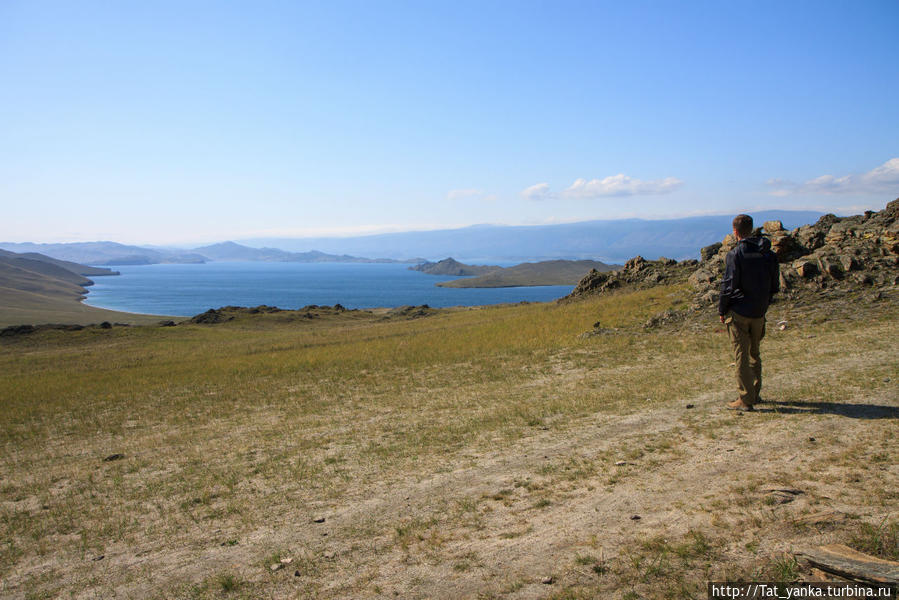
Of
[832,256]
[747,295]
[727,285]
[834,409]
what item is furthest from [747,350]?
[832,256]

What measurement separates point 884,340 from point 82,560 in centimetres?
1766

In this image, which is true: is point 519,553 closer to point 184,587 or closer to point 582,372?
point 184,587

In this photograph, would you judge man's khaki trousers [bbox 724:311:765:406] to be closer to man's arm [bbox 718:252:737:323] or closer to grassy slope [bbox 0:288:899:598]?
man's arm [bbox 718:252:737:323]

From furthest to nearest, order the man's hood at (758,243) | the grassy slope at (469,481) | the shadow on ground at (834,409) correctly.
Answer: the man's hood at (758,243) → the shadow on ground at (834,409) → the grassy slope at (469,481)

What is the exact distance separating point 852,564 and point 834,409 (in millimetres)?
5403

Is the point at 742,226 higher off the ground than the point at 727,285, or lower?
higher

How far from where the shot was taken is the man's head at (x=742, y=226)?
836 centimetres

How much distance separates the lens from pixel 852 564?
3.96m

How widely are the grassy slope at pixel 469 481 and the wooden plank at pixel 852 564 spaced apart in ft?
1.02

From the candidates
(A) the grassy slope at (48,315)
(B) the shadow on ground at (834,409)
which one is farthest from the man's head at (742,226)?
(A) the grassy slope at (48,315)

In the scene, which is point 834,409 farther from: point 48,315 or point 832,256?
point 48,315

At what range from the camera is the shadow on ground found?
791cm

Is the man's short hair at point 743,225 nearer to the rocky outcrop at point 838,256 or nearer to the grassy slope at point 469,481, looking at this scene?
the grassy slope at point 469,481

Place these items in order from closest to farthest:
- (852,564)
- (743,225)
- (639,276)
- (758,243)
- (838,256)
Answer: (852,564) < (758,243) < (743,225) < (838,256) < (639,276)
